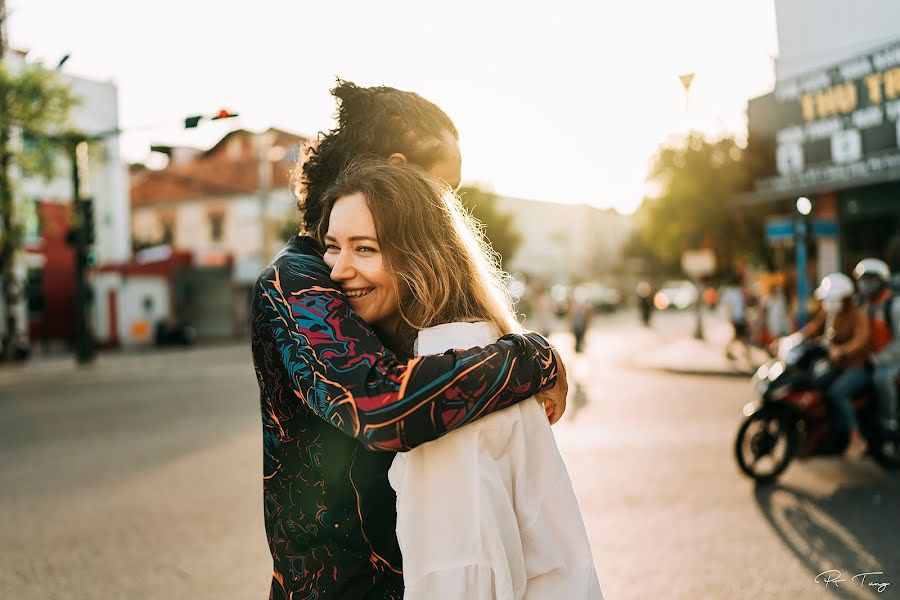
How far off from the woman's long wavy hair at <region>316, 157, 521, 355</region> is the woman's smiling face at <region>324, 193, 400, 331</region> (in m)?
0.01

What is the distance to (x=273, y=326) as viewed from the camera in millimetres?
1439

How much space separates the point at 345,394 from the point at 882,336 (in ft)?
22.2

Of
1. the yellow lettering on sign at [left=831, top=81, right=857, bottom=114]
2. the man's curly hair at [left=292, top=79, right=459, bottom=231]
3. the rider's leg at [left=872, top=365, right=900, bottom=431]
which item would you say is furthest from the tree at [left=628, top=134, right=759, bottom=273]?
the man's curly hair at [left=292, top=79, right=459, bottom=231]

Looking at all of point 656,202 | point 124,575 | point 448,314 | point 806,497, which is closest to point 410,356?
point 448,314

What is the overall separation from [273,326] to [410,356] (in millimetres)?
244

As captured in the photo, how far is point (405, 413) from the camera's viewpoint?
4.17 feet

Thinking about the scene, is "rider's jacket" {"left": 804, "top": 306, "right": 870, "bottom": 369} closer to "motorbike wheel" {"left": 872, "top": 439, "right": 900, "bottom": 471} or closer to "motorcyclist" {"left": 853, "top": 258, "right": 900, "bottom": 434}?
"motorcyclist" {"left": 853, "top": 258, "right": 900, "bottom": 434}

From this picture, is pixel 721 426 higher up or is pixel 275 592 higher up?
pixel 275 592

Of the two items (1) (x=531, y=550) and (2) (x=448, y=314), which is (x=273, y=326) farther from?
(1) (x=531, y=550)

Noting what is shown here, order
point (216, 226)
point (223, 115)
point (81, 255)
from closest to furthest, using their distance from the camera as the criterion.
Answer: 1. point (223, 115)
2. point (81, 255)
3. point (216, 226)

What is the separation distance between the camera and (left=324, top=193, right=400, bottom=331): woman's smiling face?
4.65ft

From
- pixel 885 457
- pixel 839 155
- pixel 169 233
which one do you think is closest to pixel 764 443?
pixel 885 457
